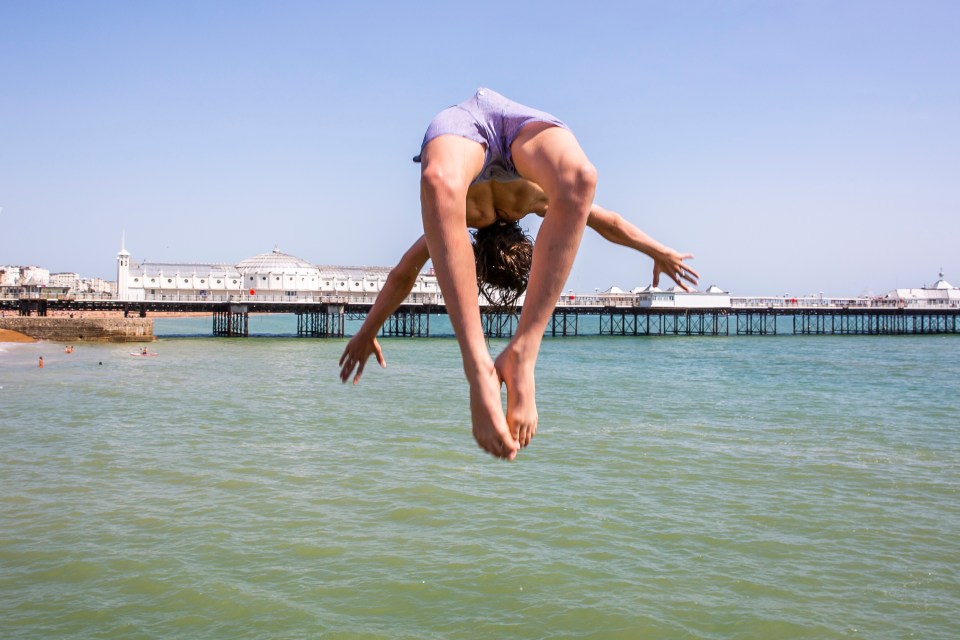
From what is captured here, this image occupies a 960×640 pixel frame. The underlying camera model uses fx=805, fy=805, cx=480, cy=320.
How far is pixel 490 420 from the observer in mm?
1976

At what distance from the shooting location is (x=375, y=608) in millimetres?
8969

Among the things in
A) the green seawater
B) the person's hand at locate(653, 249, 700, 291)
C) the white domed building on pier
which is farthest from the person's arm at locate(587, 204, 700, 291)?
the white domed building on pier

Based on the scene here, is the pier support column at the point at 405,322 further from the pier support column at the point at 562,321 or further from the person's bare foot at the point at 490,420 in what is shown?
the person's bare foot at the point at 490,420

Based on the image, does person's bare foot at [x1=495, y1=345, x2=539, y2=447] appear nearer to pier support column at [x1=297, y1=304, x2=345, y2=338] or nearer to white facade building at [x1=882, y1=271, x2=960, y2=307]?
pier support column at [x1=297, y1=304, x2=345, y2=338]

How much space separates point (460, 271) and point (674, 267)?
5.14 ft

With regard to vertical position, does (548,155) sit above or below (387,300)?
above

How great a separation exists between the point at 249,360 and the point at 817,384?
28.4 m

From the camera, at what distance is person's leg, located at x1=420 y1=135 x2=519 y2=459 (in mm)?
1958

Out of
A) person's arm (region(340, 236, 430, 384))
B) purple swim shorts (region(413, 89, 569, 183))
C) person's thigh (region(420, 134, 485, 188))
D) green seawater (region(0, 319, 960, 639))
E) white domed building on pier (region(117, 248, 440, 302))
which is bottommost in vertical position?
green seawater (region(0, 319, 960, 639))

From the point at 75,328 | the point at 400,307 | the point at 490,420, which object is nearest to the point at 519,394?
the point at 490,420

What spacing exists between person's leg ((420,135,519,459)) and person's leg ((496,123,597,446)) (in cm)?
12

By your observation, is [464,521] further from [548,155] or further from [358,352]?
[548,155]

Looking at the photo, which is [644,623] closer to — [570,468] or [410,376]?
[570,468]

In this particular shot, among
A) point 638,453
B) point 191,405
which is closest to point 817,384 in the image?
point 638,453
